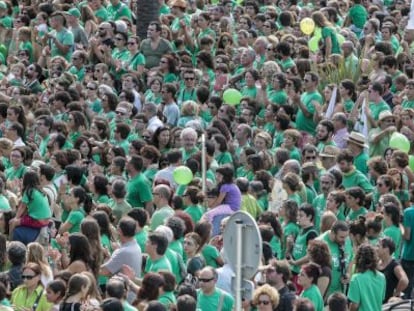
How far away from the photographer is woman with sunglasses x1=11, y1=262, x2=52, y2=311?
53.9 ft

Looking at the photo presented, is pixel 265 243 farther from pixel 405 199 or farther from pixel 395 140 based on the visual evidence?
pixel 395 140

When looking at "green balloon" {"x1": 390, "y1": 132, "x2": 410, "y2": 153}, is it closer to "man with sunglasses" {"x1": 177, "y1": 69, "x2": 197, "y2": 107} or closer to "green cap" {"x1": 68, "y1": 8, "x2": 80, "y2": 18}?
"man with sunglasses" {"x1": 177, "y1": 69, "x2": 197, "y2": 107}

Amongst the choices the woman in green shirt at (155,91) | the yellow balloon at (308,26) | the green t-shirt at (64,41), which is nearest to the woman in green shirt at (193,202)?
the woman in green shirt at (155,91)

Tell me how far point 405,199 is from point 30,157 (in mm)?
4544

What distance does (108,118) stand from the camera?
23.8 meters

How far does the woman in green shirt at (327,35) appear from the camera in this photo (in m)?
25.8

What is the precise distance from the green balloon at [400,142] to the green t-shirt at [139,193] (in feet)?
9.55

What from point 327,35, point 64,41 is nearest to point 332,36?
point 327,35

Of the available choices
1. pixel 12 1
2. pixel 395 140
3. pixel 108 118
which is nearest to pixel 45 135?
pixel 108 118

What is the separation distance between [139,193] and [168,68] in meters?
5.44

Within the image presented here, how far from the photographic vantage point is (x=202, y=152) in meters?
20.5

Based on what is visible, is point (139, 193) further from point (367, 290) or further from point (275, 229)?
point (367, 290)

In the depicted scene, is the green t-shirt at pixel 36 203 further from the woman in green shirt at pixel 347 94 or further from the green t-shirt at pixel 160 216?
the woman in green shirt at pixel 347 94

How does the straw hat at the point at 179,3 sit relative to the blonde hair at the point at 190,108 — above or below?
below
